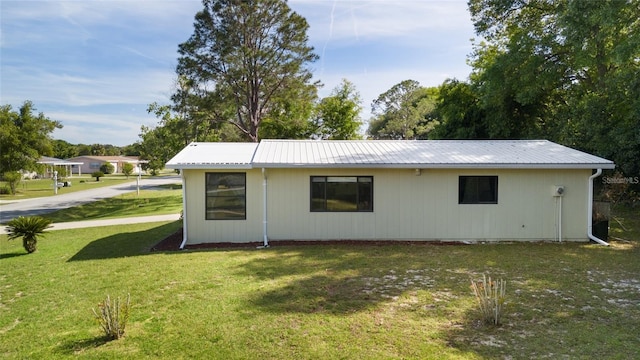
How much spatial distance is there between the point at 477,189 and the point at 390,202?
8.04 ft

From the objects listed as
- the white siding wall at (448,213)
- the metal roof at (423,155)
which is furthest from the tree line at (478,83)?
the white siding wall at (448,213)

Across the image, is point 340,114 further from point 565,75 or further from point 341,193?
point 341,193

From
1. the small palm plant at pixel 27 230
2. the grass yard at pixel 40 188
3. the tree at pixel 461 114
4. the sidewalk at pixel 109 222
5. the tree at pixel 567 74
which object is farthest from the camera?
the grass yard at pixel 40 188

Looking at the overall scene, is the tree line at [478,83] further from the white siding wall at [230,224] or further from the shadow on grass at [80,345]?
the shadow on grass at [80,345]

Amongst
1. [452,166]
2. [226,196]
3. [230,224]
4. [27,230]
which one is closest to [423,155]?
[452,166]

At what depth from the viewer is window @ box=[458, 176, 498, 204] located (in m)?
10.3

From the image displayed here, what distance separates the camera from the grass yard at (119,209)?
1769 cm

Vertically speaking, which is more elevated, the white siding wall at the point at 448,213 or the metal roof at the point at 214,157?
the metal roof at the point at 214,157

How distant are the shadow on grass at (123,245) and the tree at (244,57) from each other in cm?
1143

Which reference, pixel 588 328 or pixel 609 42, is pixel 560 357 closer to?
pixel 588 328

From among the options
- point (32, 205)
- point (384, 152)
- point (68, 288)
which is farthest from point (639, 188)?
point (32, 205)

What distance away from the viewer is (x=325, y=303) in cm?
545

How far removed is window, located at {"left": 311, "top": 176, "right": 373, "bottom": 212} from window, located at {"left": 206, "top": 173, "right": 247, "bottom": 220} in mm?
1926

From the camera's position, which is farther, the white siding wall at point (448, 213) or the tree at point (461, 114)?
the tree at point (461, 114)
